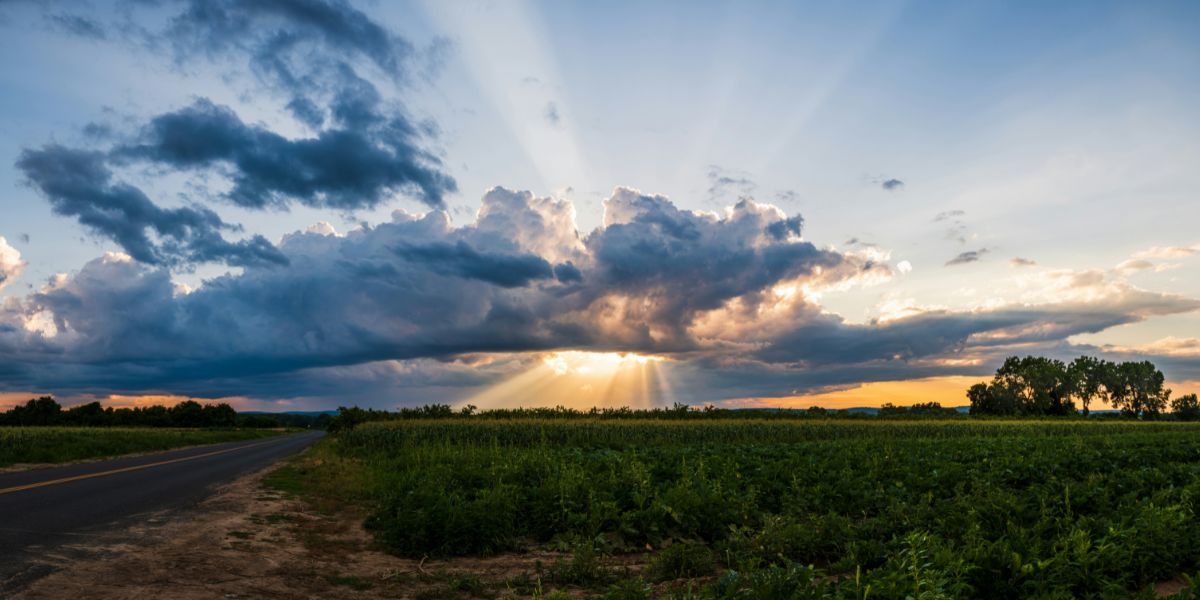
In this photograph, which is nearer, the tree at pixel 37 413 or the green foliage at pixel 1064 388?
the tree at pixel 37 413

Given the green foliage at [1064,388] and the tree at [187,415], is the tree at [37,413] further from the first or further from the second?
the green foliage at [1064,388]

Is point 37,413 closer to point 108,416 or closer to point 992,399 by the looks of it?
point 108,416

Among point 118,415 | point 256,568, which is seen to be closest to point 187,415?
point 118,415

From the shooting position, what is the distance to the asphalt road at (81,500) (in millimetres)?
9234

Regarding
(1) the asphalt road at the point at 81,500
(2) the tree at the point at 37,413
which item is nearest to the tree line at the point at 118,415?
(2) the tree at the point at 37,413

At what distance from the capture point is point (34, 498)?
1353cm

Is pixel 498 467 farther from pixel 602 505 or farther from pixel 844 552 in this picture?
pixel 844 552

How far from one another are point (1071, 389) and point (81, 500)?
423 feet

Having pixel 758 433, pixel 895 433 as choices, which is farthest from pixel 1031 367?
pixel 758 433

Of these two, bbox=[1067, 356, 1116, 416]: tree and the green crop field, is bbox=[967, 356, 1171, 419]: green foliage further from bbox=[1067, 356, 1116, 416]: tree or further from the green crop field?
the green crop field

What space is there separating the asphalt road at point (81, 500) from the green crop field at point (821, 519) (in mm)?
3741

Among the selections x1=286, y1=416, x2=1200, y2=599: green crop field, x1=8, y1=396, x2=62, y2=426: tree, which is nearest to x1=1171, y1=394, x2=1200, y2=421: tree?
x1=286, y1=416, x2=1200, y2=599: green crop field

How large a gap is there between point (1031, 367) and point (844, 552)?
388ft

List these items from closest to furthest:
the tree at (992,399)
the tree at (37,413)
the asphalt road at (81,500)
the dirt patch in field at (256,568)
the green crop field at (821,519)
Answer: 1. the green crop field at (821,519)
2. the dirt patch in field at (256,568)
3. the asphalt road at (81,500)
4. the tree at (37,413)
5. the tree at (992,399)
